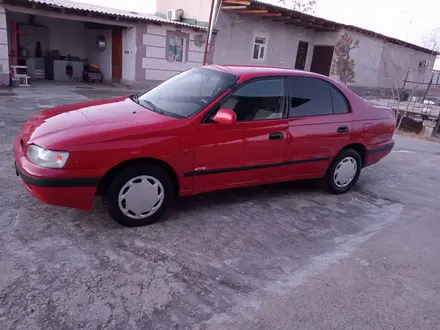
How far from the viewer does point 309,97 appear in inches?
173

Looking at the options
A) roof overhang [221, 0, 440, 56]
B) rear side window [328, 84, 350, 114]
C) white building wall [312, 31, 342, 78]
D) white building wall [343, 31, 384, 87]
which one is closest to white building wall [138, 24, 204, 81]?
roof overhang [221, 0, 440, 56]

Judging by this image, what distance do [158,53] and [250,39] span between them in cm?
471

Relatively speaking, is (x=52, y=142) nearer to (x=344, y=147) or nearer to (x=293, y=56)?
(x=344, y=147)

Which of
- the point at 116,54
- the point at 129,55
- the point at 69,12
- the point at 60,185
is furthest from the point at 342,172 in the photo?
the point at 116,54

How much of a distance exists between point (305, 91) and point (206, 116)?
4.74ft

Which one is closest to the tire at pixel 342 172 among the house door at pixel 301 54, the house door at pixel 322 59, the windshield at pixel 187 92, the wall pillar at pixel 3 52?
the windshield at pixel 187 92

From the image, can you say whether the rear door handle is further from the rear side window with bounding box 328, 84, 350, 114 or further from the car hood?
the car hood

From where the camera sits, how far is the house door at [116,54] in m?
15.8

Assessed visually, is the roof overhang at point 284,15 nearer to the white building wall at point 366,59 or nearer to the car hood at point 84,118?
the white building wall at point 366,59

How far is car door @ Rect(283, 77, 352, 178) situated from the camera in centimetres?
421

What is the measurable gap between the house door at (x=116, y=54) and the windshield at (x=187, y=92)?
41.0 feet

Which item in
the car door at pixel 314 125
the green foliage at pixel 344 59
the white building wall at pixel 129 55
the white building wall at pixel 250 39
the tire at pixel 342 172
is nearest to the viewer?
the car door at pixel 314 125

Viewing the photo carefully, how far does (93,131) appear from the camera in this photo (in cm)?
316

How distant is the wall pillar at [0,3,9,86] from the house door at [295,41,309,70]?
14.1 metres
